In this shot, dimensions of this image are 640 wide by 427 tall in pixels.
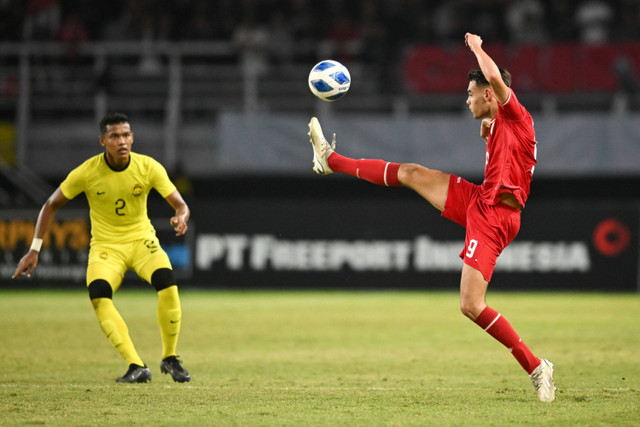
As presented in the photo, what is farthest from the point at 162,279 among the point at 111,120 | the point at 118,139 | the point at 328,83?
the point at 328,83

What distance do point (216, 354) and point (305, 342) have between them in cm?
148

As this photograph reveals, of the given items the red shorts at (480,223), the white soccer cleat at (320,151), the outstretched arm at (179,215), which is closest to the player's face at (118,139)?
the outstretched arm at (179,215)

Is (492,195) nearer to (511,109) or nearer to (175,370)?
(511,109)

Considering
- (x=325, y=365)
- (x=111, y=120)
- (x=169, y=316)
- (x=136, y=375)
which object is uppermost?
(x=111, y=120)

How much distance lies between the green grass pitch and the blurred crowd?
22.5ft

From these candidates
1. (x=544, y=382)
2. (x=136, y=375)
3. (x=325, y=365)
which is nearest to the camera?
(x=544, y=382)

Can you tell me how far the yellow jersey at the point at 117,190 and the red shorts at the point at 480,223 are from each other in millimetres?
2795

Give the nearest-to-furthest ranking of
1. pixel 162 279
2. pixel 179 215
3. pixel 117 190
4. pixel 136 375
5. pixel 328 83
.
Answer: pixel 136 375
pixel 179 215
pixel 162 279
pixel 117 190
pixel 328 83

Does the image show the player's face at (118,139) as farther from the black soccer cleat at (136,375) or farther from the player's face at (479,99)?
the player's face at (479,99)

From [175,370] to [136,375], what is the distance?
1.20 feet

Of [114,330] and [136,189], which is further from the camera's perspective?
[136,189]

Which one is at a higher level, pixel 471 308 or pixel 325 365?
pixel 471 308

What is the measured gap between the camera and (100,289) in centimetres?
809

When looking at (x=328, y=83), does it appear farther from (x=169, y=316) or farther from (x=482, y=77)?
(x=169, y=316)
